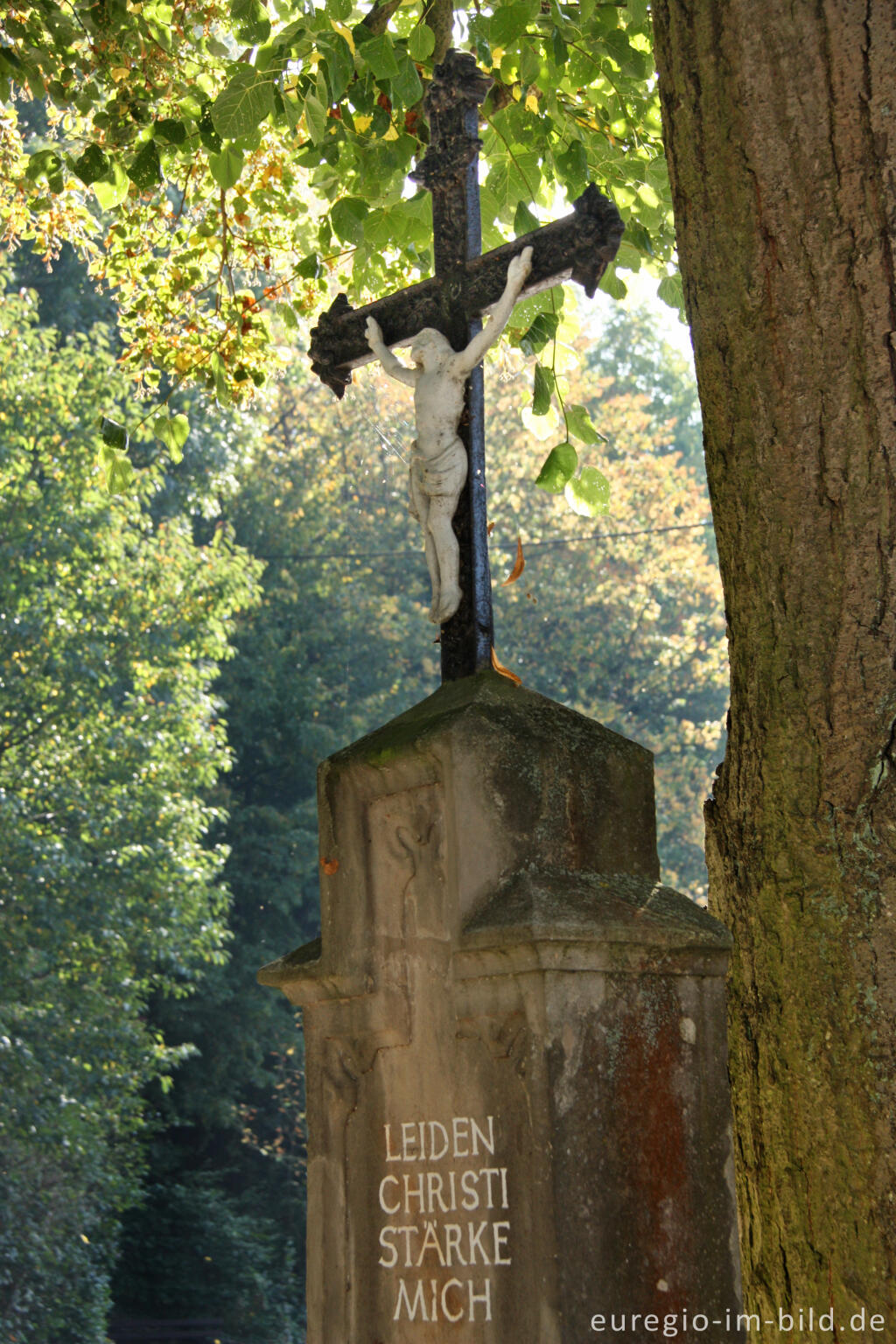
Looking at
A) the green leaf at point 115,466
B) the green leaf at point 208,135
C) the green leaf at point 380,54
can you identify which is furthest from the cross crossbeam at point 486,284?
the green leaf at point 115,466

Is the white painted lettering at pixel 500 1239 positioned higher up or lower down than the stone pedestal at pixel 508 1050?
lower down

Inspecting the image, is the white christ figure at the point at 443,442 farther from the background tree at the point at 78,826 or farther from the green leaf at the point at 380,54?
the background tree at the point at 78,826

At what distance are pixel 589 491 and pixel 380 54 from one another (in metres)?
1.42

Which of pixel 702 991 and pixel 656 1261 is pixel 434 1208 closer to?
pixel 656 1261

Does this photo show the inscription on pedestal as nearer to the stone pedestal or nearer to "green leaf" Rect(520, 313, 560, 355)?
the stone pedestal

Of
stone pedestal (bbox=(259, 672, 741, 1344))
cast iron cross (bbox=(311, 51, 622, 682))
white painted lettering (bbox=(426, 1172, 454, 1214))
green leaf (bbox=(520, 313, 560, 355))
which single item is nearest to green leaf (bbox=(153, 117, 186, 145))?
cast iron cross (bbox=(311, 51, 622, 682))

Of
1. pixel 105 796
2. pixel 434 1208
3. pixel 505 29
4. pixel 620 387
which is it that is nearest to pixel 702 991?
pixel 434 1208

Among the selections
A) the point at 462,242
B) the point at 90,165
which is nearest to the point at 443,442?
the point at 462,242

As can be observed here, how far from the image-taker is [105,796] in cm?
1362

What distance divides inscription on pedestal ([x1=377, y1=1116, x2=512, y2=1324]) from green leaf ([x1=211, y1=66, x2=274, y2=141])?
2.70 m

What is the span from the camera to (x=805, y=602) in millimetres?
2881

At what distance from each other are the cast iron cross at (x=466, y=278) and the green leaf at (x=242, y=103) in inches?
21.8

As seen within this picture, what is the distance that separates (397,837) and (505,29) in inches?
96.0

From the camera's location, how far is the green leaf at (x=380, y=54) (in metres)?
4.04
